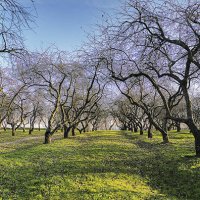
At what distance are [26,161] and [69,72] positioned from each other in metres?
18.0

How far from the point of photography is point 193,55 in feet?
58.3

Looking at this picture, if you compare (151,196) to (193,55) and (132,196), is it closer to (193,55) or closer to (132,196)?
(132,196)

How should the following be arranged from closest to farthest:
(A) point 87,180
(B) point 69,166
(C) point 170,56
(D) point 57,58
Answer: (A) point 87,180 < (B) point 69,166 < (C) point 170,56 < (D) point 57,58

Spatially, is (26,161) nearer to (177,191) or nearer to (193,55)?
(177,191)

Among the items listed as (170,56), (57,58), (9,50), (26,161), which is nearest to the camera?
(9,50)

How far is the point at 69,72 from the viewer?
3291 cm

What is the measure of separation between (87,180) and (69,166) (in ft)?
10.4

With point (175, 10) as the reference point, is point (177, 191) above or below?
below

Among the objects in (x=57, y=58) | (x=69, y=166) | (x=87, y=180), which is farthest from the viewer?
(x=57, y=58)

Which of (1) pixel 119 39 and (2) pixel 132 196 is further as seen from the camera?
(1) pixel 119 39

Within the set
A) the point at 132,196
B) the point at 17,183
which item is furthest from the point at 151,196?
the point at 17,183

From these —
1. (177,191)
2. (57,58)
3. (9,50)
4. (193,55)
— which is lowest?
(177,191)

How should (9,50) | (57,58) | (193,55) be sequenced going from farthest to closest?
(57,58), (193,55), (9,50)

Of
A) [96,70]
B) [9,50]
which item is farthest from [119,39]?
[96,70]
